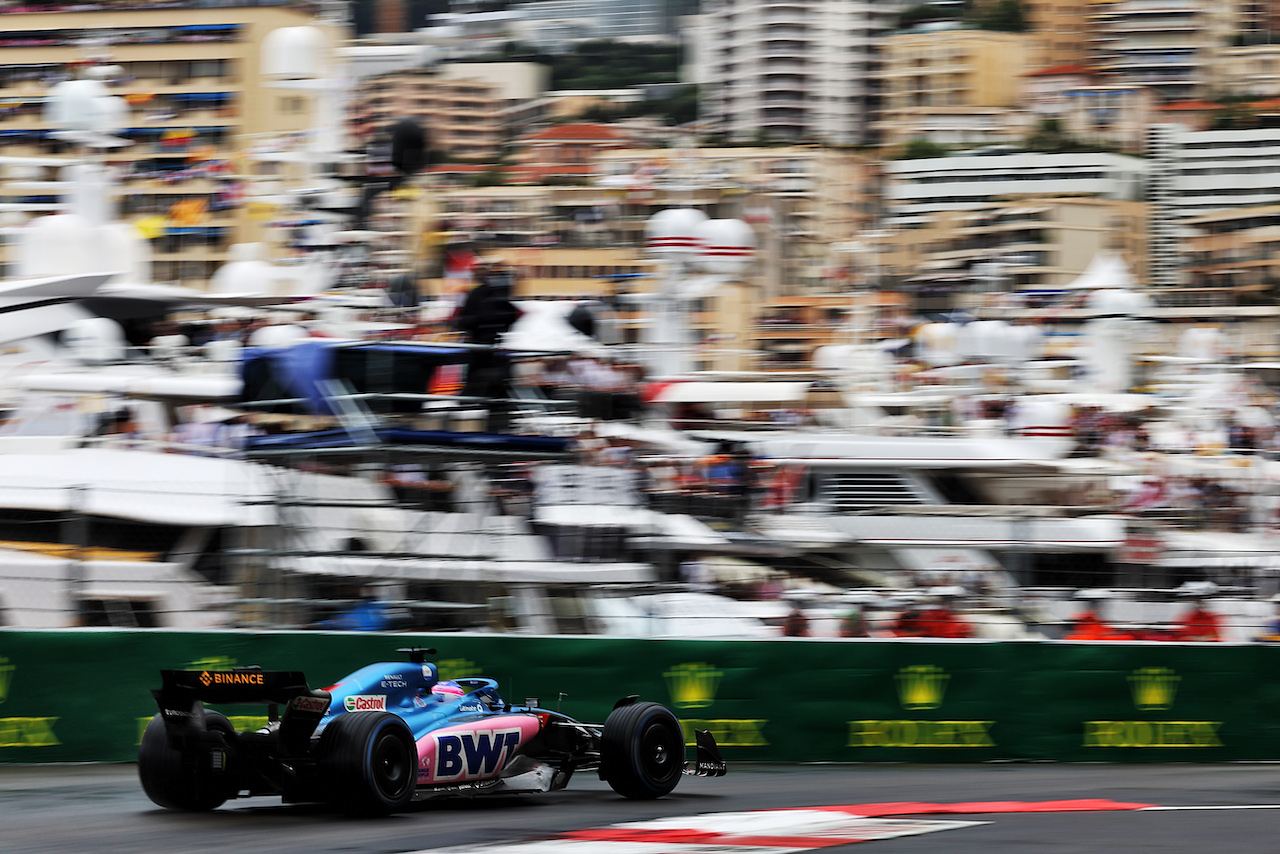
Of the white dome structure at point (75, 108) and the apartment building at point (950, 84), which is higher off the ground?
the apartment building at point (950, 84)

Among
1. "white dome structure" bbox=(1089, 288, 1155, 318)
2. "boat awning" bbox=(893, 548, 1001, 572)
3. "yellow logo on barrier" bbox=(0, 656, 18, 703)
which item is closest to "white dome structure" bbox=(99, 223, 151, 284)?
"yellow logo on barrier" bbox=(0, 656, 18, 703)

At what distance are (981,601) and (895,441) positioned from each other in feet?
17.5

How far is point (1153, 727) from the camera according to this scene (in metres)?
12.0

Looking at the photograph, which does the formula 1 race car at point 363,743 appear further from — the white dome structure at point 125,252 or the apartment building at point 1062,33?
the apartment building at point 1062,33

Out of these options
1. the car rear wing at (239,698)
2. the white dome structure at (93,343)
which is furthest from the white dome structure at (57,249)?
the car rear wing at (239,698)

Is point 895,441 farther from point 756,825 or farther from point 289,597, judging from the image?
point 756,825

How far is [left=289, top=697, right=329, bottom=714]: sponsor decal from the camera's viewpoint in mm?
7277

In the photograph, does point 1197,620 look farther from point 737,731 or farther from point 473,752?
point 473,752

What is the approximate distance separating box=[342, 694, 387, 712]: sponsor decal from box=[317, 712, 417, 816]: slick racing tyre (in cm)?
23

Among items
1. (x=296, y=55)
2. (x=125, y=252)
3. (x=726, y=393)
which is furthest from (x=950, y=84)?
(x=125, y=252)

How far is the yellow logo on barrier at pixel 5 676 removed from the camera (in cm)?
1089

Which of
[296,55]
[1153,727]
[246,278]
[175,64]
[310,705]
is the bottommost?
[1153,727]

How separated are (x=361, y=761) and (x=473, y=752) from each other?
0.91 meters

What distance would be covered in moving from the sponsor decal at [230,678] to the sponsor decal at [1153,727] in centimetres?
702
